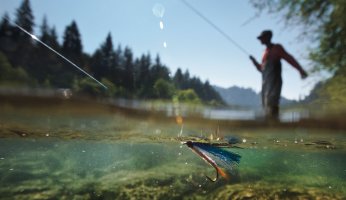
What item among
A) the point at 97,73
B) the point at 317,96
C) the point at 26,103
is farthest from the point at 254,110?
the point at 26,103

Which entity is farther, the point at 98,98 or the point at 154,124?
the point at 154,124

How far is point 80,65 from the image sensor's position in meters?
9.18

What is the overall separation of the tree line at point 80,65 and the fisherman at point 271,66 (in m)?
2.00

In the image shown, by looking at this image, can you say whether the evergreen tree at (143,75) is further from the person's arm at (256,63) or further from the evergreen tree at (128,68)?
the person's arm at (256,63)

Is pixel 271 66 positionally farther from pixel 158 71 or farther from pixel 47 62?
pixel 47 62

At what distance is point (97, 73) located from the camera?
30.8ft

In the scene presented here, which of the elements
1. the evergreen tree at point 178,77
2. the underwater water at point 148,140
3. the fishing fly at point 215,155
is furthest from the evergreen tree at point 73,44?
the fishing fly at point 215,155

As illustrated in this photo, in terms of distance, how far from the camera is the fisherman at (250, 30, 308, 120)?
7.40m

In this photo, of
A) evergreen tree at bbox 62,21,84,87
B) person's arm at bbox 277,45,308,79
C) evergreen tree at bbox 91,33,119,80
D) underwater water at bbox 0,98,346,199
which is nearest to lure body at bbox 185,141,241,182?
person's arm at bbox 277,45,308,79

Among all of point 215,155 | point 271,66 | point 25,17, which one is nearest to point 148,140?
point 215,155

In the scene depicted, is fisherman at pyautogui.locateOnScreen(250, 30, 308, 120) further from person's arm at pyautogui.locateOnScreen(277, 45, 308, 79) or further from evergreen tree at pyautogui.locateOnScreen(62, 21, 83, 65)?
evergreen tree at pyautogui.locateOnScreen(62, 21, 83, 65)

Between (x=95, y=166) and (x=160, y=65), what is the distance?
133ft

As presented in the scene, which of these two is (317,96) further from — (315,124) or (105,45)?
(105,45)

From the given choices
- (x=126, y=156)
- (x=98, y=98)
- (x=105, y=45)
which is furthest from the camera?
(x=126, y=156)
